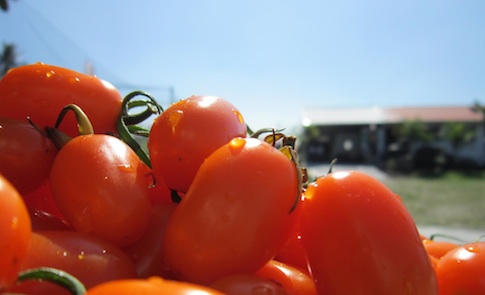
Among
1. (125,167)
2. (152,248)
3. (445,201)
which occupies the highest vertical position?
(125,167)

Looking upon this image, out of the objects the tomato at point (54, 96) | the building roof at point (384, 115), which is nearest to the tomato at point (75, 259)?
the tomato at point (54, 96)

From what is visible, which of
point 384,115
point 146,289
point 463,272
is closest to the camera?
point 146,289

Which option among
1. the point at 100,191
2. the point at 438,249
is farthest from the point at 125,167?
the point at 438,249

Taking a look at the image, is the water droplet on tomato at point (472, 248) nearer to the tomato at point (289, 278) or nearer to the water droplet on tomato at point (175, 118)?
the tomato at point (289, 278)

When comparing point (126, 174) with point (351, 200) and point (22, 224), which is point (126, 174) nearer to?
point (22, 224)

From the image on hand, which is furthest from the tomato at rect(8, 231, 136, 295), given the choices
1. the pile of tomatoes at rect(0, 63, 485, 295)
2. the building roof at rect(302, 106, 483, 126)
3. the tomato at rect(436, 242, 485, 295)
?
the building roof at rect(302, 106, 483, 126)

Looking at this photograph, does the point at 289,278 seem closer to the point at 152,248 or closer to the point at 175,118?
the point at 152,248
